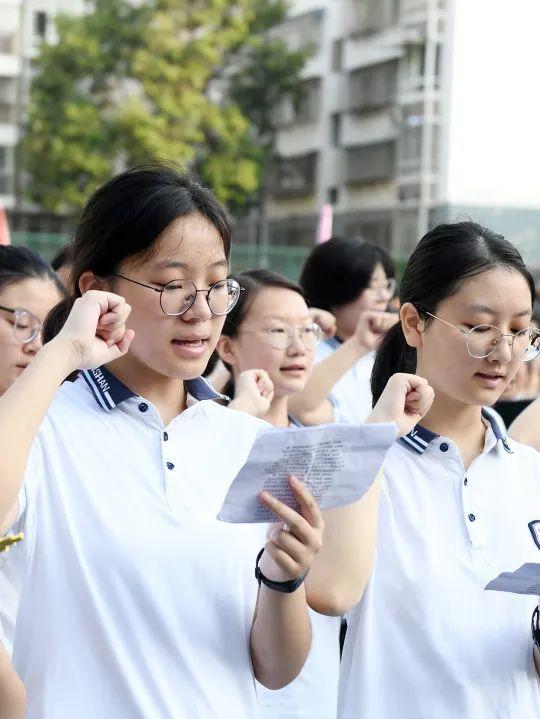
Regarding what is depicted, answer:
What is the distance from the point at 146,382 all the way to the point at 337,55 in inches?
1257

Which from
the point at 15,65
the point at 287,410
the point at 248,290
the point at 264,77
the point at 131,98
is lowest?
the point at 131,98

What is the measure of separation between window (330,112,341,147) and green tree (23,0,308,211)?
2.98 m

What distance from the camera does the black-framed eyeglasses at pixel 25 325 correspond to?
11.0 ft

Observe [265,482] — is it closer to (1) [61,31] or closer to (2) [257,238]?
(1) [61,31]

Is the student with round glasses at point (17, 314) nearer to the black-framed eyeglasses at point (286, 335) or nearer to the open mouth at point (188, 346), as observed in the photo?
the open mouth at point (188, 346)

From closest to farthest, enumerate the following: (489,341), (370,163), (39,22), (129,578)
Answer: (129,578) < (489,341) < (370,163) < (39,22)

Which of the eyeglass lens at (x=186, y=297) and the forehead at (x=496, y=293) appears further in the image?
the forehead at (x=496, y=293)

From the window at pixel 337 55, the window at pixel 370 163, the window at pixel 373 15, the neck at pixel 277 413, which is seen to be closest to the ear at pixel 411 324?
the neck at pixel 277 413

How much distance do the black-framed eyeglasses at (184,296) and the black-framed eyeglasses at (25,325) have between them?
1.04 metres

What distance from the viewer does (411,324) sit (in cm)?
285

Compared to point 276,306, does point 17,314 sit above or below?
above

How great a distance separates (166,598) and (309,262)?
3.77m

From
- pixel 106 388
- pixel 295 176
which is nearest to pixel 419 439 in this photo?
pixel 106 388

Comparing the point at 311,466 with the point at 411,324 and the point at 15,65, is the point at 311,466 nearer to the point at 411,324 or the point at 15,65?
the point at 411,324
